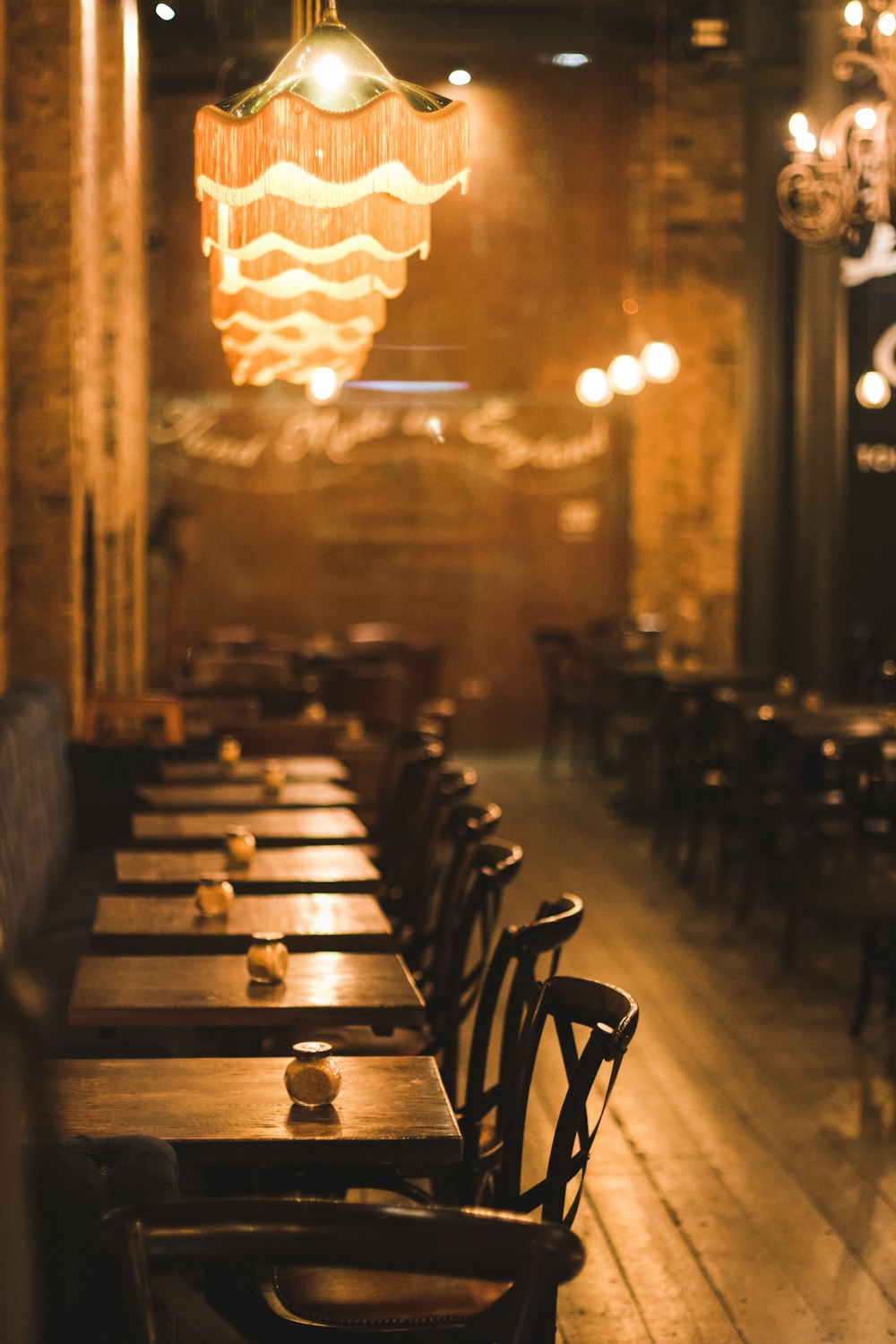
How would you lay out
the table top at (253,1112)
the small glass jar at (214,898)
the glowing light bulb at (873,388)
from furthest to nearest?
1. the glowing light bulb at (873,388)
2. the small glass jar at (214,898)
3. the table top at (253,1112)

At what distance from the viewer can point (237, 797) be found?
17.9 feet

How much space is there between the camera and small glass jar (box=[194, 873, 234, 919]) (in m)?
3.57

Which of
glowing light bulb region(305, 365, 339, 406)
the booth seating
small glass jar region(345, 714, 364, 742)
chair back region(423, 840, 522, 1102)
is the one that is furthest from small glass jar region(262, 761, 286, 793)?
glowing light bulb region(305, 365, 339, 406)

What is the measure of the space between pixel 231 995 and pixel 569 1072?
0.78 m

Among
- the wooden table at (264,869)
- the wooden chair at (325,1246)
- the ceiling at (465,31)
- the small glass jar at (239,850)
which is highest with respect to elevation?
the ceiling at (465,31)

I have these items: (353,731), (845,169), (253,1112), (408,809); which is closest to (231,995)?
(253,1112)

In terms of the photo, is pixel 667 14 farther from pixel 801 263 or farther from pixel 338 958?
pixel 338 958

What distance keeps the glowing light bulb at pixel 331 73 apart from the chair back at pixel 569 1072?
6.64ft

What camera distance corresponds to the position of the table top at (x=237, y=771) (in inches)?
233

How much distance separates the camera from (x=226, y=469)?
11438 mm

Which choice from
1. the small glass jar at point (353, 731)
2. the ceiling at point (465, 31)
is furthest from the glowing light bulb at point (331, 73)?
the ceiling at point (465, 31)

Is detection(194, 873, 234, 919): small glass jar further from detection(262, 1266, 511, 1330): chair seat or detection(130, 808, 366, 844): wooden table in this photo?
detection(262, 1266, 511, 1330): chair seat

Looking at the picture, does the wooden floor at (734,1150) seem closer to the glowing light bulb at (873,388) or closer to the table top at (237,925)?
the table top at (237,925)

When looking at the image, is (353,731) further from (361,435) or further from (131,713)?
(361,435)
